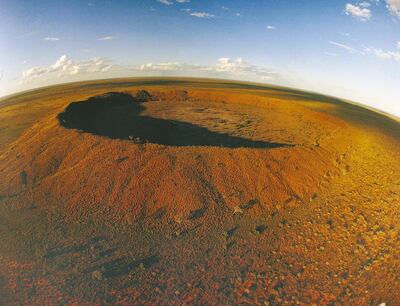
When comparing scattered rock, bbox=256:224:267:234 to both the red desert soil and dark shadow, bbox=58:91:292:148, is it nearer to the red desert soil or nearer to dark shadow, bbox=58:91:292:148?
the red desert soil

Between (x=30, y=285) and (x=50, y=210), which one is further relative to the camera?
(x=50, y=210)

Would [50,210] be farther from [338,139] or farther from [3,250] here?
[338,139]

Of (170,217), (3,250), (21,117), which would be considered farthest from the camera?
(21,117)

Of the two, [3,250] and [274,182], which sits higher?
[274,182]

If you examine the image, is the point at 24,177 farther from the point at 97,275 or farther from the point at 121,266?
the point at 121,266

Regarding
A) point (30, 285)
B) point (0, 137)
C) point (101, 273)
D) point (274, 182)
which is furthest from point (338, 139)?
point (0, 137)

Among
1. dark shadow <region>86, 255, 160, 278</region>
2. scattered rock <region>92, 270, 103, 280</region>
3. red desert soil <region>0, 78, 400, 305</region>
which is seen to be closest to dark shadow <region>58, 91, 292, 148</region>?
red desert soil <region>0, 78, 400, 305</region>

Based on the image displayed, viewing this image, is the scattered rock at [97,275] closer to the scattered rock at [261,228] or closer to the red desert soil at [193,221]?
the red desert soil at [193,221]
